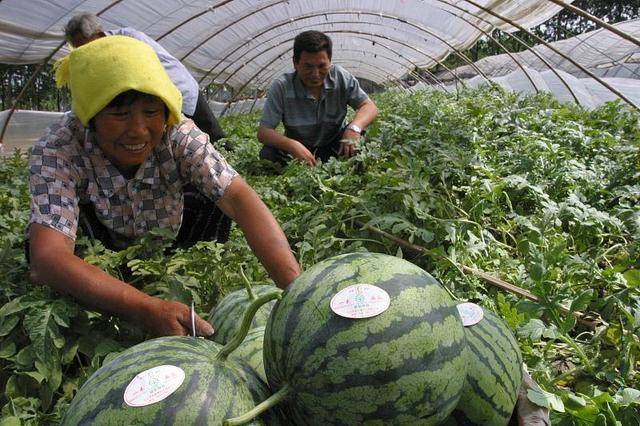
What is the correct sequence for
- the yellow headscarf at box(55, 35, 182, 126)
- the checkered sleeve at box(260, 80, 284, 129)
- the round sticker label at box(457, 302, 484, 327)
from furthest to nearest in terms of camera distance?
the checkered sleeve at box(260, 80, 284, 129), the yellow headscarf at box(55, 35, 182, 126), the round sticker label at box(457, 302, 484, 327)

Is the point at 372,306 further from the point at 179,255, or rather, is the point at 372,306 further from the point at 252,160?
the point at 252,160

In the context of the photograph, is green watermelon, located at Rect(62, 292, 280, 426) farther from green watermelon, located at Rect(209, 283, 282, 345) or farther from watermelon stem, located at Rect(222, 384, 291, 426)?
green watermelon, located at Rect(209, 283, 282, 345)

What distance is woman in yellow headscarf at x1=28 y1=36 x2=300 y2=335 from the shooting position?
1.97 metres

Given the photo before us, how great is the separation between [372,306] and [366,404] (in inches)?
7.5

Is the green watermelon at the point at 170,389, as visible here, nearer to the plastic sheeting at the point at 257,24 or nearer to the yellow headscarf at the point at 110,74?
the yellow headscarf at the point at 110,74

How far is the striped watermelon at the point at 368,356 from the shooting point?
3.61ft

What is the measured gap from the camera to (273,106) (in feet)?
19.8

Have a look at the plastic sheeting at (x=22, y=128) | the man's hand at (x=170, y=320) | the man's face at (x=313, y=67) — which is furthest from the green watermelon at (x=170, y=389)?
the plastic sheeting at (x=22, y=128)

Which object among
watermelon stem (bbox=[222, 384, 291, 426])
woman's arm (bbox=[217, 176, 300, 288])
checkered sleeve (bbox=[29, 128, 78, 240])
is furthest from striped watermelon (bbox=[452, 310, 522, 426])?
checkered sleeve (bbox=[29, 128, 78, 240])

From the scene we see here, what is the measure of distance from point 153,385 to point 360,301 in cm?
44

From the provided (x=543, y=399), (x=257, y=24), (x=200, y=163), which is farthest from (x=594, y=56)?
(x=543, y=399)

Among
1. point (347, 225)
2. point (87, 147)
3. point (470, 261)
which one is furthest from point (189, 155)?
point (470, 261)

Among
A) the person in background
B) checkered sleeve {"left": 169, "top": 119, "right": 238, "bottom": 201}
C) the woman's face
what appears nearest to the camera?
the woman's face

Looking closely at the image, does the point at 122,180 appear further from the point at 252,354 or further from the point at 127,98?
the point at 252,354
